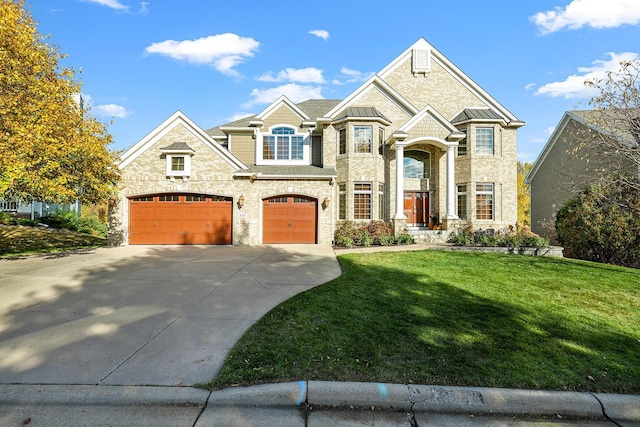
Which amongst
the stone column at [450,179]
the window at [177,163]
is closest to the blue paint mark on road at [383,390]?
the window at [177,163]

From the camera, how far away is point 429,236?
1658 centimetres

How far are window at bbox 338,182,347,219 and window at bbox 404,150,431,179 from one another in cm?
433

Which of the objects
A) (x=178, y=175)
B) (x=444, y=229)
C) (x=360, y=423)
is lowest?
(x=360, y=423)

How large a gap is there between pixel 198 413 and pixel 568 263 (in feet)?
41.8

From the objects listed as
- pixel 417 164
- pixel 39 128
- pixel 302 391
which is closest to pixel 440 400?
pixel 302 391

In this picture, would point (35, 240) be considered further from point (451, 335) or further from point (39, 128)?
point (451, 335)

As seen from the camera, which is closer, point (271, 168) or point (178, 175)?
point (178, 175)

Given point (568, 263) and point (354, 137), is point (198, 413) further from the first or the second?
point (354, 137)

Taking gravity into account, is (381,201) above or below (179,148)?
below

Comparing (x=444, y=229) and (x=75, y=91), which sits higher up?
(x=75, y=91)

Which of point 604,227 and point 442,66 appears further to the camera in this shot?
point 442,66

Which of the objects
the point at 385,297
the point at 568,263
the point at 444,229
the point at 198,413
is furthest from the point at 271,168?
the point at 198,413

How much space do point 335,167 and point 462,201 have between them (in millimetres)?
7763

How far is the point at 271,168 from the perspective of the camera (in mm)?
17359
